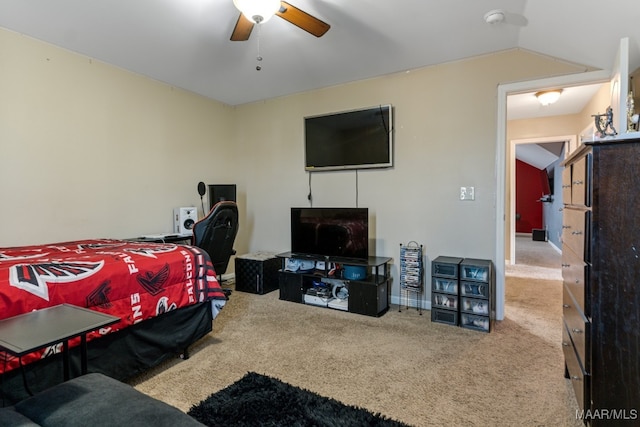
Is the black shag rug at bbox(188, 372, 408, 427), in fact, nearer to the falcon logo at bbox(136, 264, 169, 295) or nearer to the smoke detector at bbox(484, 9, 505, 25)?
the falcon logo at bbox(136, 264, 169, 295)

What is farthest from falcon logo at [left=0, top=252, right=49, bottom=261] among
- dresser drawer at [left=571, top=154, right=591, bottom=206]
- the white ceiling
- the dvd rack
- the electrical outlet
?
the electrical outlet

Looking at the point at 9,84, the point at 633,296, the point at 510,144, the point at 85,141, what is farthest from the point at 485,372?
the point at 510,144

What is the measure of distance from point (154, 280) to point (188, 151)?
241 centimetres

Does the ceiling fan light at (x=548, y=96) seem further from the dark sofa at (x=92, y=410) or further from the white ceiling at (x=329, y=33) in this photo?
the dark sofa at (x=92, y=410)

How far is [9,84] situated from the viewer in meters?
2.60

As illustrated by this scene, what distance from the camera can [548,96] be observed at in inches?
157

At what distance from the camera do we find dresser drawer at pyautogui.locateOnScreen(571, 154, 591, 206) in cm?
143

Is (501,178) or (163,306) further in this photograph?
(501,178)

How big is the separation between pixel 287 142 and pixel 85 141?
6.85 ft

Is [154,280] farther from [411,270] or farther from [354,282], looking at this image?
[411,270]

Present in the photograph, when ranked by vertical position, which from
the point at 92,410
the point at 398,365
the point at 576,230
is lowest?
the point at 398,365

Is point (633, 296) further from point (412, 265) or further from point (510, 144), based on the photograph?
point (510, 144)

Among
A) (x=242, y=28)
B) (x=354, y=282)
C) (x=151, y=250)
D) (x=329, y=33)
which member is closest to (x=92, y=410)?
(x=151, y=250)

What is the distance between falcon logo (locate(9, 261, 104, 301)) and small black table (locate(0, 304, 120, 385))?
0.14 metres
